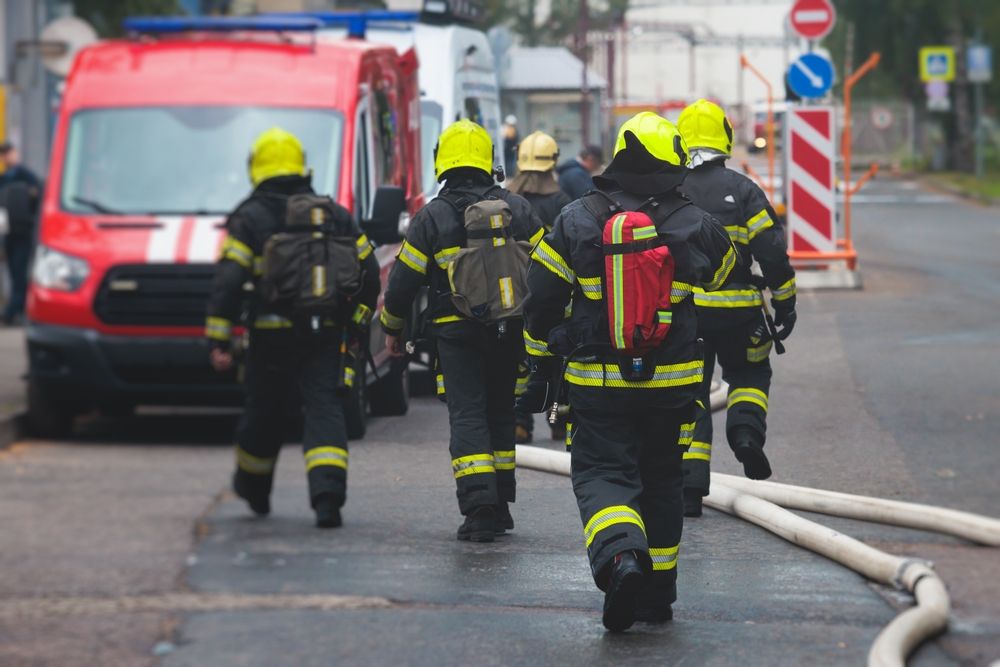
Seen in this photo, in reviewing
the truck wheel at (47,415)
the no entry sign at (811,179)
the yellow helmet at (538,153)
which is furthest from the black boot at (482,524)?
the no entry sign at (811,179)

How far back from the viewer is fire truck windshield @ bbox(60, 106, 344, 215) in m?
10.9

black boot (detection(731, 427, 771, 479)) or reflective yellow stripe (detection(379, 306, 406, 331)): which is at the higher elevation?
reflective yellow stripe (detection(379, 306, 406, 331))

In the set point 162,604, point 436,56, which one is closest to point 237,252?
point 162,604

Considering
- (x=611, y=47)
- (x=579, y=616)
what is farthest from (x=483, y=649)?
(x=611, y=47)

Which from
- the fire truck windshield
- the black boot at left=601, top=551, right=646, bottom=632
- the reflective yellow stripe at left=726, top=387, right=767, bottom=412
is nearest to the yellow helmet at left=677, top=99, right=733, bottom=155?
the reflective yellow stripe at left=726, top=387, right=767, bottom=412

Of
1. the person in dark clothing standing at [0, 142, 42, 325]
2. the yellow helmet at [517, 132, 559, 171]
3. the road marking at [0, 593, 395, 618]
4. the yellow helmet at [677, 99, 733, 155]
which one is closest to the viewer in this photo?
the road marking at [0, 593, 395, 618]

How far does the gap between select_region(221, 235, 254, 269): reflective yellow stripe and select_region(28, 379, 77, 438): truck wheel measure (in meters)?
3.43

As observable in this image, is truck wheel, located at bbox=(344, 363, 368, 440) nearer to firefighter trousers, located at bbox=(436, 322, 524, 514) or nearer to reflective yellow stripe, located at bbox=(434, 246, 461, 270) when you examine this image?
firefighter trousers, located at bbox=(436, 322, 524, 514)

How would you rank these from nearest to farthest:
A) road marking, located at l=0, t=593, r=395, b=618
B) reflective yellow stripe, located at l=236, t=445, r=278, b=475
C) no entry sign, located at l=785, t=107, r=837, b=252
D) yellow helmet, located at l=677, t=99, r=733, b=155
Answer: road marking, located at l=0, t=593, r=395, b=618 < yellow helmet, located at l=677, t=99, r=733, b=155 < reflective yellow stripe, located at l=236, t=445, r=278, b=475 < no entry sign, located at l=785, t=107, r=837, b=252

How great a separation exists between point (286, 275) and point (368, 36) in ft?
24.9

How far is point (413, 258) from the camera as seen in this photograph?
7.83 meters

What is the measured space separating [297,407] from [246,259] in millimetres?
724

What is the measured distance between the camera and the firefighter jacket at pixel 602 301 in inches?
245

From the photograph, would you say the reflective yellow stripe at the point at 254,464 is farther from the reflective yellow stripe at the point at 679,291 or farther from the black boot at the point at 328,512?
the reflective yellow stripe at the point at 679,291
